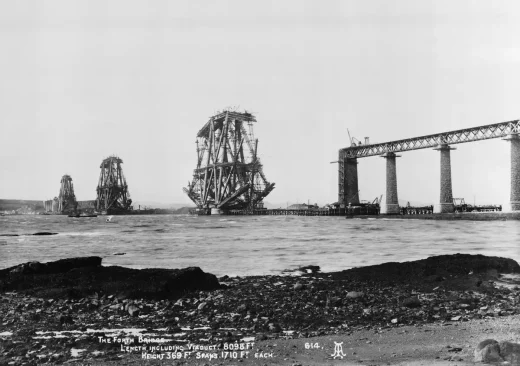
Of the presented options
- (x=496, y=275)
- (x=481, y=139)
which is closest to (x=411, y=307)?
(x=496, y=275)

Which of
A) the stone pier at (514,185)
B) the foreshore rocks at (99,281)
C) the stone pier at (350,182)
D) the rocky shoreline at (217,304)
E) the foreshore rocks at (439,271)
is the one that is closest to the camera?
the rocky shoreline at (217,304)

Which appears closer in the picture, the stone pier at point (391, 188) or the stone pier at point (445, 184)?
the stone pier at point (445, 184)

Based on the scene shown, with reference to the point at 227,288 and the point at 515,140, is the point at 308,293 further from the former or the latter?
the point at 515,140

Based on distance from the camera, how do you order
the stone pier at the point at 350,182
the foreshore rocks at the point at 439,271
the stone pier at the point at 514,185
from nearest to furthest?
the foreshore rocks at the point at 439,271, the stone pier at the point at 514,185, the stone pier at the point at 350,182

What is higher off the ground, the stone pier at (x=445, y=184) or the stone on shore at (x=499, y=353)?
the stone pier at (x=445, y=184)

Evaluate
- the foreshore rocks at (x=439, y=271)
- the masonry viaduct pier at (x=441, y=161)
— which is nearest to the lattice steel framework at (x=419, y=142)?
the masonry viaduct pier at (x=441, y=161)

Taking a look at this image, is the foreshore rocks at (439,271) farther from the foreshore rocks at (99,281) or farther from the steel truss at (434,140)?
the steel truss at (434,140)

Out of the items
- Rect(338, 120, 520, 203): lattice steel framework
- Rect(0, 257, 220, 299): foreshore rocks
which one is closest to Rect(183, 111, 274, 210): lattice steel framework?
Rect(338, 120, 520, 203): lattice steel framework
